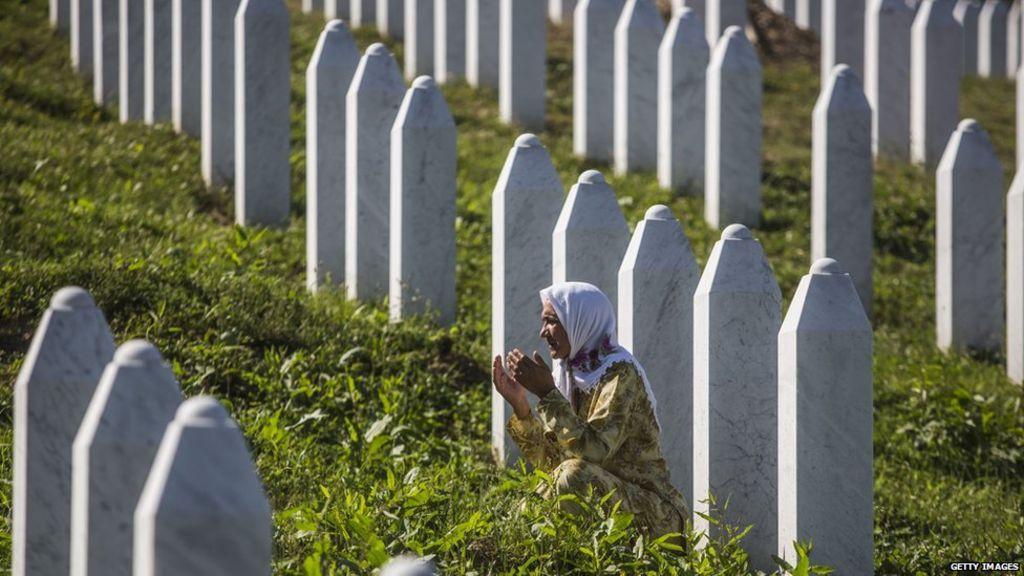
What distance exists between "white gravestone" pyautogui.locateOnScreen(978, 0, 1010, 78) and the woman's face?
13.5m

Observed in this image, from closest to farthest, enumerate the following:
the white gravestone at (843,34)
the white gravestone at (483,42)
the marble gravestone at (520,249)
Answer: the marble gravestone at (520,249) → the white gravestone at (483,42) → the white gravestone at (843,34)

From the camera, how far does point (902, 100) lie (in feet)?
36.1

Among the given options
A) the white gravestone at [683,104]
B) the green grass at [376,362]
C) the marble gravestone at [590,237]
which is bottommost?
the green grass at [376,362]

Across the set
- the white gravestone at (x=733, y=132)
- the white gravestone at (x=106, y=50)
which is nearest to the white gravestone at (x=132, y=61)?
the white gravestone at (x=106, y=50)

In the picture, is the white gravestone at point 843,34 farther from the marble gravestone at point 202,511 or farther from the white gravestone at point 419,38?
the marble gravestone at point 202,511

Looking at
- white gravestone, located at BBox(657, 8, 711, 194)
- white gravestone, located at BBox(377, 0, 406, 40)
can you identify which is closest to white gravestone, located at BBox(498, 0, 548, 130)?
white gravestone, located at BBox(657, 8, 711, 194)

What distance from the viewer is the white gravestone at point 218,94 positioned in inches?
334

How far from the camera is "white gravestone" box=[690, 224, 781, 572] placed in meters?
5.05

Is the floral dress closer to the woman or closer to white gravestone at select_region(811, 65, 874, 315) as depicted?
the woman

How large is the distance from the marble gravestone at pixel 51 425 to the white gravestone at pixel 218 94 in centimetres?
478

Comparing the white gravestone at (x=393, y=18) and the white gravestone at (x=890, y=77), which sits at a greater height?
the white gravestone at (x=393, y=18)

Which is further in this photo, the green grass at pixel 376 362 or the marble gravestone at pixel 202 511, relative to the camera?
the green grass at pixel 376 362

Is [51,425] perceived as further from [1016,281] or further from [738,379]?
[1016,281]

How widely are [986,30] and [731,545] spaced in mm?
13992
